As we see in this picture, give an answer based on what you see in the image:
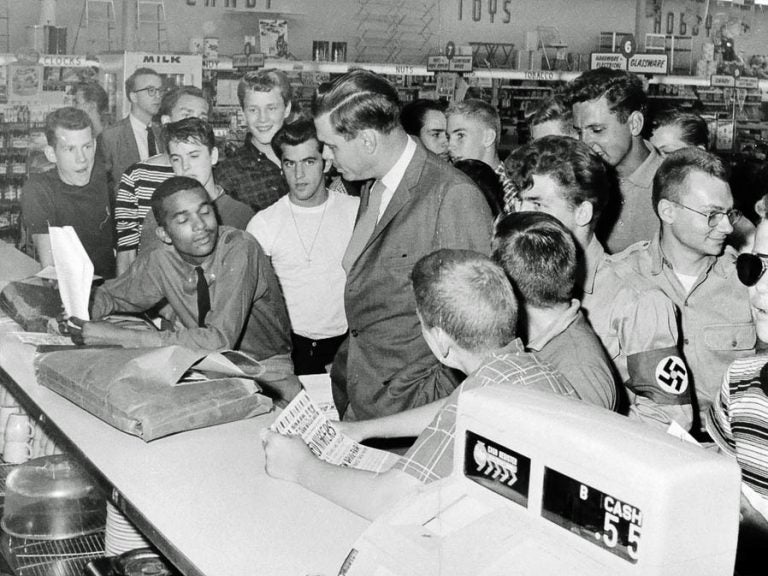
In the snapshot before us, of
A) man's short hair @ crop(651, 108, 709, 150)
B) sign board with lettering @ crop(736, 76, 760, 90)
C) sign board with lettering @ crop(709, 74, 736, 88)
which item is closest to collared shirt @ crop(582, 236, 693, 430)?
man's short hair @ crop(651, 108, 709, 150)

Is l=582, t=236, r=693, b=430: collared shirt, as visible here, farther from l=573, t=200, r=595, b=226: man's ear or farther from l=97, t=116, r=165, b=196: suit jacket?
l=97, t=116, r=165, b=196: suit jacket

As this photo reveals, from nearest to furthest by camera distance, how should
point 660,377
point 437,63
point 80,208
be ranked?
point 660,377 → point 80,208 → point 437,63

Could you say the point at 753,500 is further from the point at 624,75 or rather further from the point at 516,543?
the point at 624,75

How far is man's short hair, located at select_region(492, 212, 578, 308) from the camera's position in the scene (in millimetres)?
2148

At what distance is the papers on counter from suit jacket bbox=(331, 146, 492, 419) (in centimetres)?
85

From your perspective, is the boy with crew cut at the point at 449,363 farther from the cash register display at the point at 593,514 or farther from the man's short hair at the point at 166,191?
the man's short hair at the point at 166,191

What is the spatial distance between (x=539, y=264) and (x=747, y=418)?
58cm

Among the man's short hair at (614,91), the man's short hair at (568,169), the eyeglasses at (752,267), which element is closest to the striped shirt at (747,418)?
the eyeglasses at (752,267)

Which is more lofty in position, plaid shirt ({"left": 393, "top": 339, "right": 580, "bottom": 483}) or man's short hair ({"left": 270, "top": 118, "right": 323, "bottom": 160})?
man's short hair ({"left": 270, "top": 118, "right": 323, "bottom": 160})

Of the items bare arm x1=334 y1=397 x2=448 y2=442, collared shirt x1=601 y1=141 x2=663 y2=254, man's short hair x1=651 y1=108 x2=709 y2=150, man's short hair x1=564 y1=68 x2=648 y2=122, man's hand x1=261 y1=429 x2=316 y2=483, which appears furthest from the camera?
man's short hair x1=651 y1=108 x2=709 y2=150

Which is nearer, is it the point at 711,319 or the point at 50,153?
the point at 711,319

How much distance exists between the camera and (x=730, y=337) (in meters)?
2.81

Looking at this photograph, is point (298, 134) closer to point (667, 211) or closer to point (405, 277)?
point (405, 277)

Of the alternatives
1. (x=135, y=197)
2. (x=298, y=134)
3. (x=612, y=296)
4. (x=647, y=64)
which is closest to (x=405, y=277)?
(x=612, y=296)
